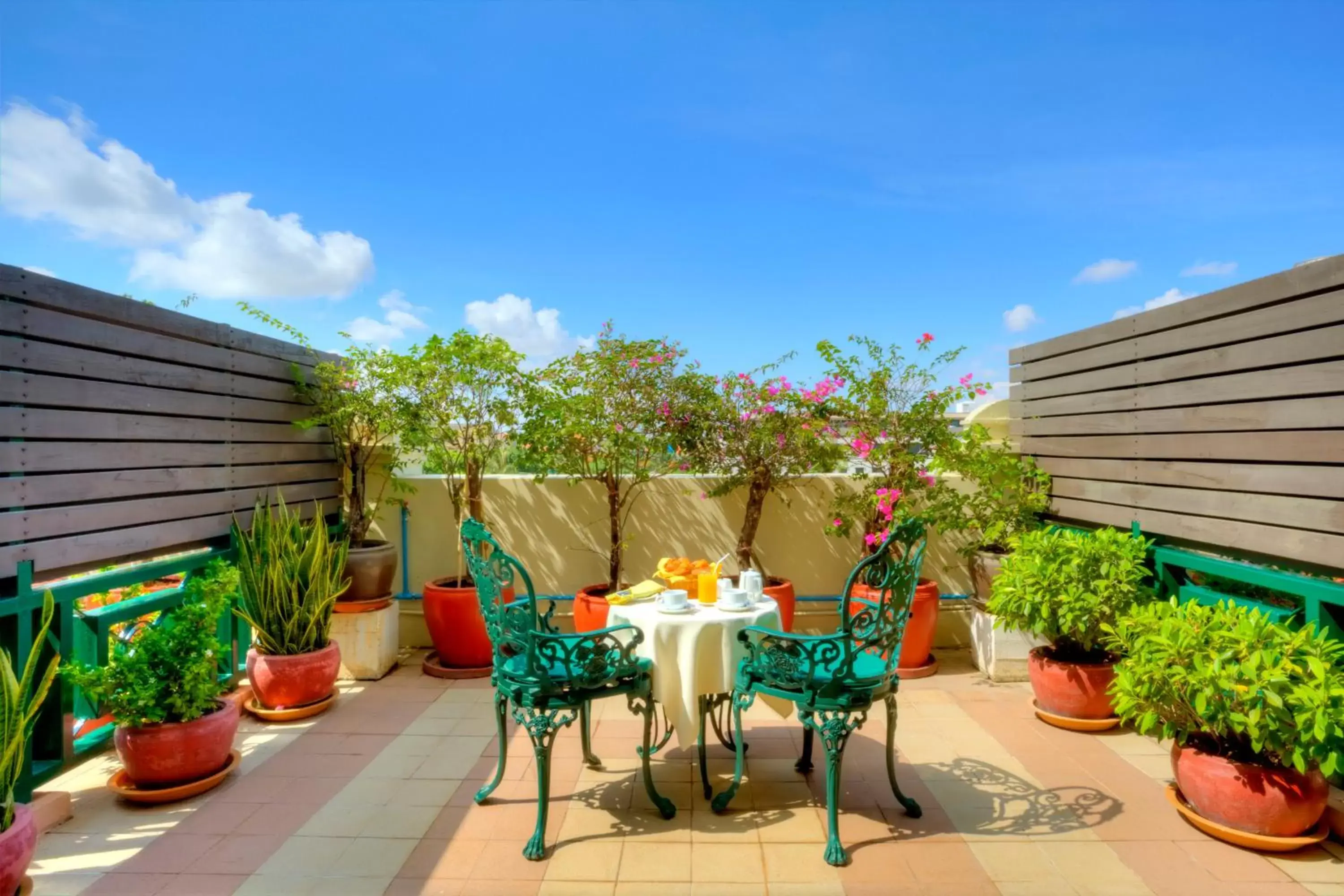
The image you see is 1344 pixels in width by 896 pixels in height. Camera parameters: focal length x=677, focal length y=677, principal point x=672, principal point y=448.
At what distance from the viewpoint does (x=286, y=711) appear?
13.3ft

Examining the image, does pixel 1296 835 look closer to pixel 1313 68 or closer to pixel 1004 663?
pixel 1004 663

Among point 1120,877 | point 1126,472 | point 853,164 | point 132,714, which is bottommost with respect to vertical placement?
point 1120,877

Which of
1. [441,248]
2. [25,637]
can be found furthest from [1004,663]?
[441,248]

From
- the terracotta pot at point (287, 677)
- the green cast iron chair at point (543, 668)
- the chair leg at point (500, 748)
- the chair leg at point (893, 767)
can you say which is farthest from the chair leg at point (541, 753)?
the terracotta pot at point (287, 677)

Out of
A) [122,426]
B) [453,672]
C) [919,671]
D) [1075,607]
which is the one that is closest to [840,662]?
[1075,607]

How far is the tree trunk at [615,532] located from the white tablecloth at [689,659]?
7.72 ft

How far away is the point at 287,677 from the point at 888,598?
139 inches

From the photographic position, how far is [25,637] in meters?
2.90

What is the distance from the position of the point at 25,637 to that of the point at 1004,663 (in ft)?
18.0

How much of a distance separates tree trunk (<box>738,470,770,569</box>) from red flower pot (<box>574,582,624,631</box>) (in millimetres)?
1133

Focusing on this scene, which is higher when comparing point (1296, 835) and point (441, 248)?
point (441, 248)

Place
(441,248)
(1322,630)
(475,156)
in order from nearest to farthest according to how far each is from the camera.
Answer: (1322,630) < (475,156) < (441,248)

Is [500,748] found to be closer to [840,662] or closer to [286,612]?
[840,662]

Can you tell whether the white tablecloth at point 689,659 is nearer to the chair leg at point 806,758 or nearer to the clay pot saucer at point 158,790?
the chair leg at point 806,758
